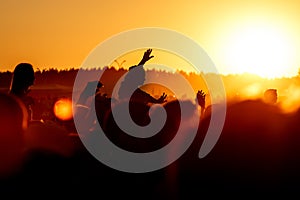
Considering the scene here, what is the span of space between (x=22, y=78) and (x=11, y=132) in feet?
8.61

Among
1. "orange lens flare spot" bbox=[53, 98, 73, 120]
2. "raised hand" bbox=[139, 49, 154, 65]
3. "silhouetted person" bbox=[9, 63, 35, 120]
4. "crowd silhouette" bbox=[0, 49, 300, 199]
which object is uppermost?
"raised hand" bbox=[139, 49, 154, 65]

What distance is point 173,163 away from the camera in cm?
245

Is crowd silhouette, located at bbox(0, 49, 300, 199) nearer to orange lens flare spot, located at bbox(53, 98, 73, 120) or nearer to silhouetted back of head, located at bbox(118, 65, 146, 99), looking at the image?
silhouetted back of head, located at bbox(118, 65, 146, 99)

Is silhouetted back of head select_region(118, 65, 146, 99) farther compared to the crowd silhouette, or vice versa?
silhouetted back of head select_region(118, 65, 146, 99)

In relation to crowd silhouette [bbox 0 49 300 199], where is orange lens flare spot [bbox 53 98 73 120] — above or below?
above

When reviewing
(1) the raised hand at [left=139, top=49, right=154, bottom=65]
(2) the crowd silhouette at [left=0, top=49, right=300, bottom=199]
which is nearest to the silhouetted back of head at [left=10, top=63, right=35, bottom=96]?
(1) the raised hand at [left=139, top=49, right=154, bottom=65]

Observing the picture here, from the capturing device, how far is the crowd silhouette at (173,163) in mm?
2264

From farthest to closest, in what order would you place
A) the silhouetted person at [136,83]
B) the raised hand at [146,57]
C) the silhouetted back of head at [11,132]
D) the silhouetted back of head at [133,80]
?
the raised hand at [146,57] → the silhouetted back of head at [133,80] → the silhouetted person at [136,83] → the silhouetted back of head at [11,132]

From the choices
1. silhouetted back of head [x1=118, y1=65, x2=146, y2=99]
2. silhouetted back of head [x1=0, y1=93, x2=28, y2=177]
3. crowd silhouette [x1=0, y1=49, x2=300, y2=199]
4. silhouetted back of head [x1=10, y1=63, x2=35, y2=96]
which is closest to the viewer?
crowd silhouette [x1=0, y1=49, x2=300, y2=199]

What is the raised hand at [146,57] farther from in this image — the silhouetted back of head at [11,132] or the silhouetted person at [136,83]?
the silhouetted back of head at [11,132]

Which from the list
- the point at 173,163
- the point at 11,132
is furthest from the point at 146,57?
the point at 173,163

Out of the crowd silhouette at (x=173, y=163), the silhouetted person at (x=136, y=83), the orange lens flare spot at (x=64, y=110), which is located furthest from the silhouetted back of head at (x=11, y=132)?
the orange lens flare spot at (x=64, y=110)

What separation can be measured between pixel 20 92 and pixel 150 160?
3.09 m

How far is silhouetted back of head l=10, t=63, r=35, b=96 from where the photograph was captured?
5.48m
